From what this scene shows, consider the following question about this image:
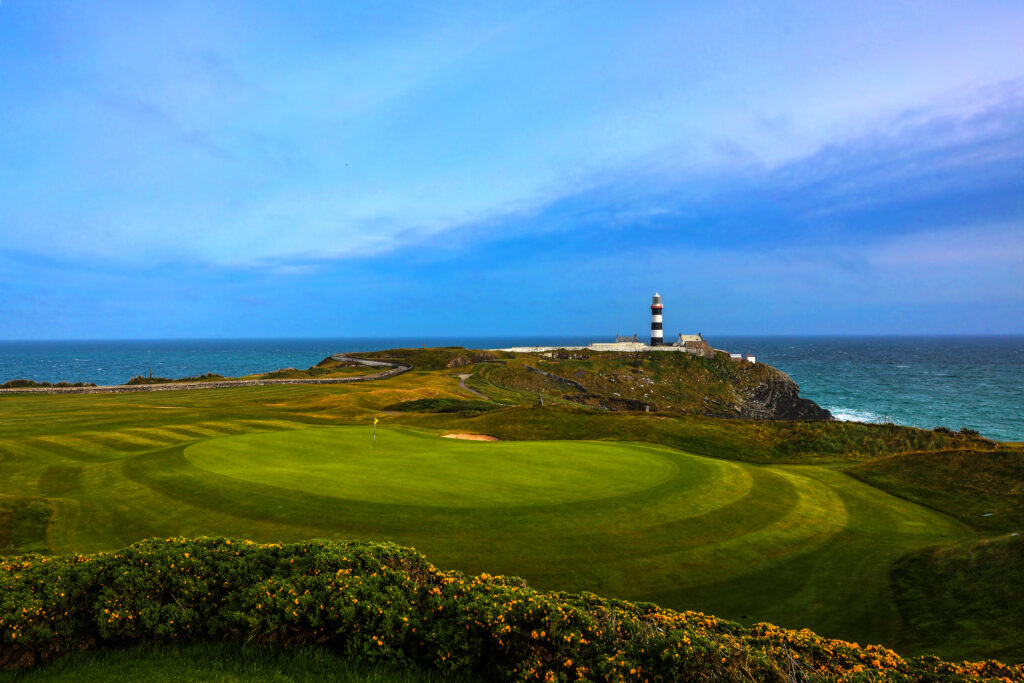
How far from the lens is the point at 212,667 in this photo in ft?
22.0

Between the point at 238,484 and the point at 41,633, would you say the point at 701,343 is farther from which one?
the point at 41,633

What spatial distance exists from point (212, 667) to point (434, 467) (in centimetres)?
1121

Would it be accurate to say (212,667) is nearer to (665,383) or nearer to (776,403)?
(665,383)

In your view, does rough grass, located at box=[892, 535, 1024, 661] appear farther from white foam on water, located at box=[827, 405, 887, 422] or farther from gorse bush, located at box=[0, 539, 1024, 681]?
white foam on water, located at box=[827, 405, 887, 422]

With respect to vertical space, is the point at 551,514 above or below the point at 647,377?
above

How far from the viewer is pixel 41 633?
21.9ft

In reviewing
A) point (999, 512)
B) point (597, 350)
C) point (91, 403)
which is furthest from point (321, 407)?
point (597, 350)

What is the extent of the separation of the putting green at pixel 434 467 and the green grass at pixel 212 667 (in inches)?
279

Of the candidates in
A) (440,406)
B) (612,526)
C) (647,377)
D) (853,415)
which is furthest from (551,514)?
(647,377)

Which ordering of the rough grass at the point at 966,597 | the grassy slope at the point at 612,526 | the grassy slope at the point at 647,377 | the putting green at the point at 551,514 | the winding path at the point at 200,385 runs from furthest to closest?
the grassy slope at the point at 647,377 → the winding path at the point at 200,385 → the putting green at the point at 551,514 → the grassy slope at the point at 612,526 → the rough grass at the point at 966,597

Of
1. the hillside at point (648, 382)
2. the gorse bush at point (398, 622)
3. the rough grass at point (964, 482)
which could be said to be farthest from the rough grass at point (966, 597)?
the hillside at point (648, 382)

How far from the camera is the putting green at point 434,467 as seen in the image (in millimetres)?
14992

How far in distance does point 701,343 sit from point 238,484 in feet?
323

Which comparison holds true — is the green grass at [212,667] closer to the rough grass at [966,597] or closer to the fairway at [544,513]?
the fairway at [544,513]
